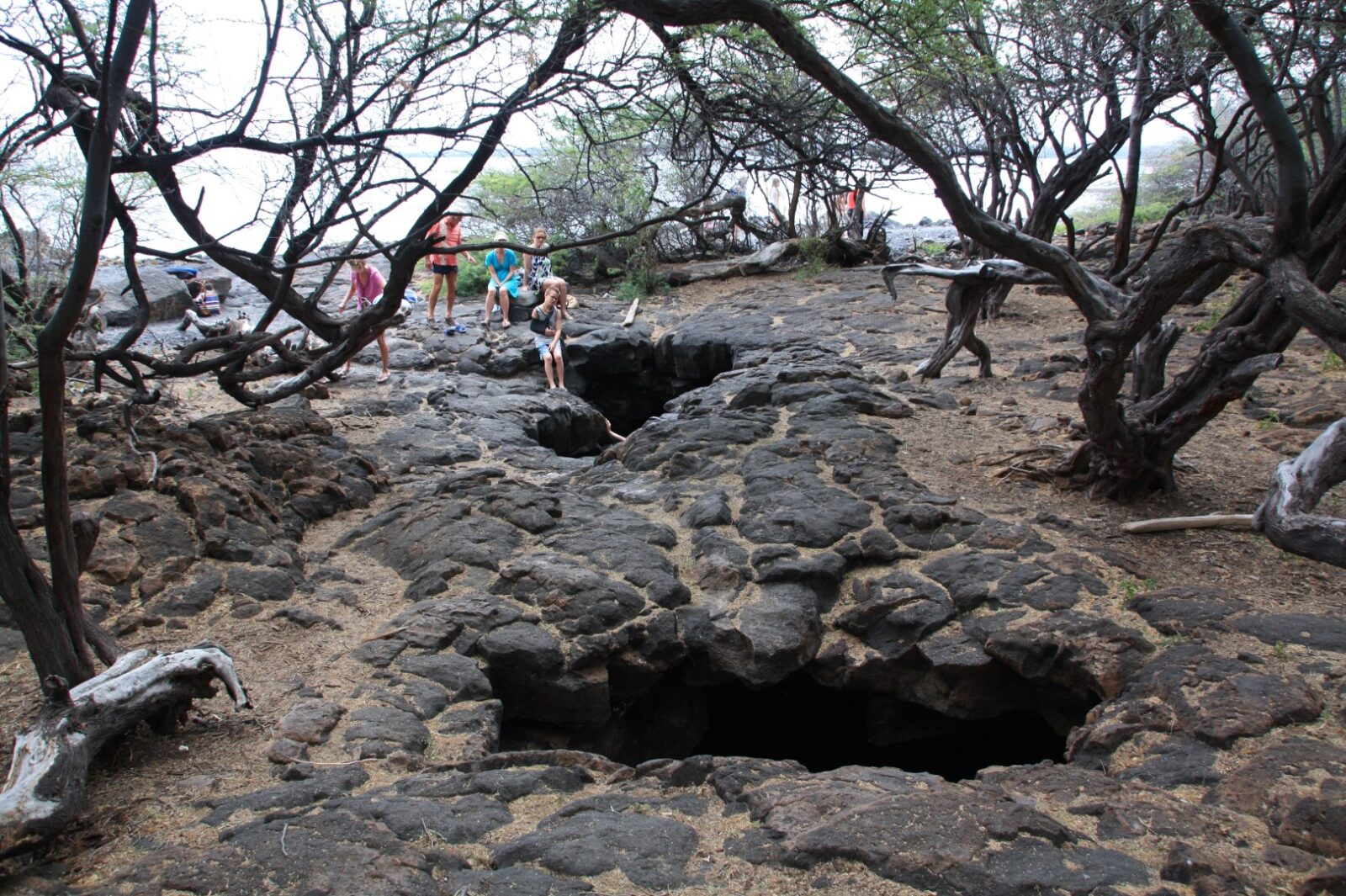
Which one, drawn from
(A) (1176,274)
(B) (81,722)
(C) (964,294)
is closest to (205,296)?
(C) (964,294)

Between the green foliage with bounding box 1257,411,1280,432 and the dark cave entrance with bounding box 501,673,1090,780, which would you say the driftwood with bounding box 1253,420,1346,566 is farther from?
the green foliage with bounding box 1257,411,1280,432

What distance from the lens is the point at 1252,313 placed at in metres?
5.23

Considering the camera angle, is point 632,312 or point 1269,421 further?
point 632,312

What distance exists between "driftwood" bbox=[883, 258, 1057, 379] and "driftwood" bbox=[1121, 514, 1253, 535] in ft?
7.60

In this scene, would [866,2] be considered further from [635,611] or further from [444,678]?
[444,678]

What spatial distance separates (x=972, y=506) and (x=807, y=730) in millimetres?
1691

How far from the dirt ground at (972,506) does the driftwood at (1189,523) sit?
5 cm

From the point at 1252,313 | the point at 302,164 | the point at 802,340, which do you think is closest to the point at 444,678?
the point at 302,164

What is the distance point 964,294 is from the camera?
322 inches

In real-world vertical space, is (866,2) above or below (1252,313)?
above

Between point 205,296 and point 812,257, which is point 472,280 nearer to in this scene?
point 205,296

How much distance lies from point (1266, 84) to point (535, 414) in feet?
22.1

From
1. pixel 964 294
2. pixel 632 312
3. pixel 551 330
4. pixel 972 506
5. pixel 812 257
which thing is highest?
pixel 812 257

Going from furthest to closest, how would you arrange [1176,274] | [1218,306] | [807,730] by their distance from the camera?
1. [1218,306]
2. [807,730]
3. [1176,274]
